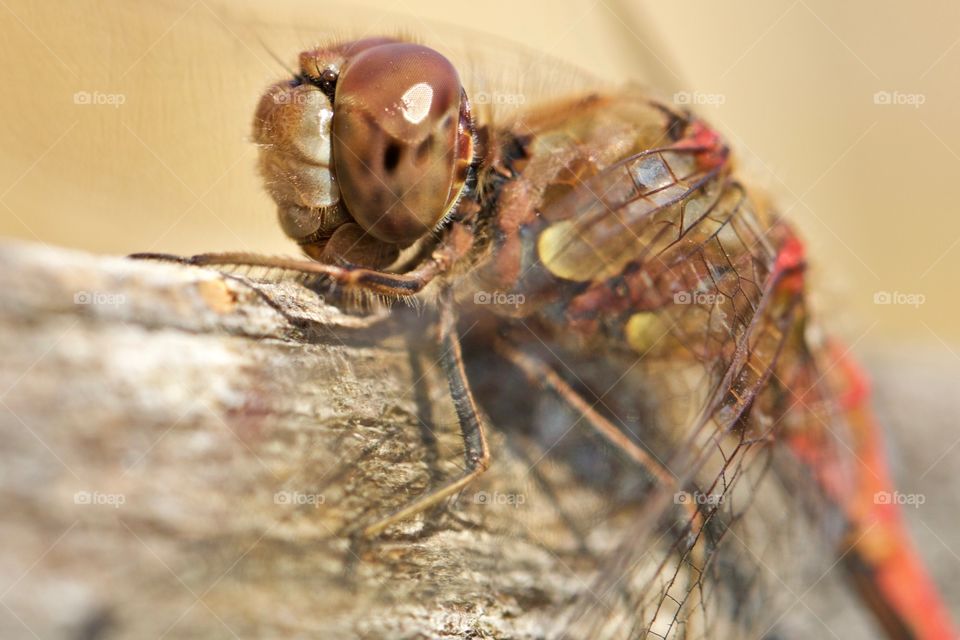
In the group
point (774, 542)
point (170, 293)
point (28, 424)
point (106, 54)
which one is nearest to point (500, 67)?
point (106, 54)

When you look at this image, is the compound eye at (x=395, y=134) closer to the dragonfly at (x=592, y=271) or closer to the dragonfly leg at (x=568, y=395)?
Result: the dragonfly at (x=592, y=271)

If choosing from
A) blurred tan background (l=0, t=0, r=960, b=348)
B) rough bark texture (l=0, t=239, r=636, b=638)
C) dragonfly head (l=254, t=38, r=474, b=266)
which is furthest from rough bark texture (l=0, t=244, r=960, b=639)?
blurred tan background (l=0, t=0, r=960, b=348)

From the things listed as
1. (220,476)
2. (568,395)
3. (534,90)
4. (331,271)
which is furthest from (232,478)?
(534,90)

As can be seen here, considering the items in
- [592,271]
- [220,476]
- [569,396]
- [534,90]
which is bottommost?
[220,476]

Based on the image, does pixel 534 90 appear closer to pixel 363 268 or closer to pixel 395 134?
pixel 395 134

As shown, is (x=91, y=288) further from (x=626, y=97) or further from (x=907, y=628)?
(x=907, y=628)

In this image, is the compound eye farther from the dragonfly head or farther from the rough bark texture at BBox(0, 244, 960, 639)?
the rough bark texture at BBox(0, 244, 960, 639)

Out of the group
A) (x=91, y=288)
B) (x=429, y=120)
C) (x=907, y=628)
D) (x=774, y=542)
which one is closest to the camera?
(x=91, y=288)

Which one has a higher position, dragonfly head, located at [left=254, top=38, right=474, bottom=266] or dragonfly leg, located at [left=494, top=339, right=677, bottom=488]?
dragonfly head, located at [left=254, top=38, right=474, bottom=266]
